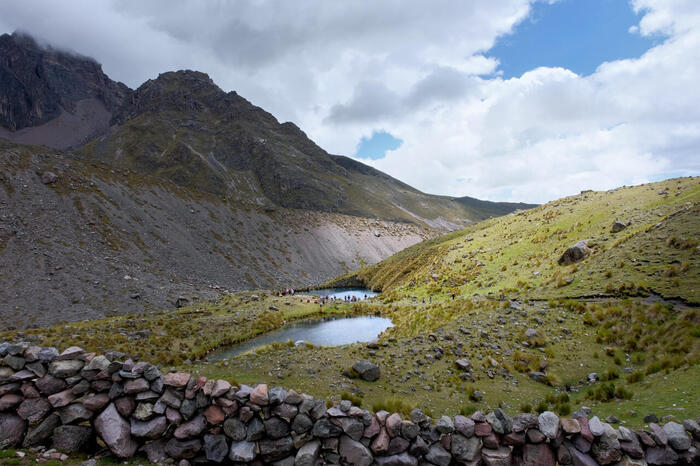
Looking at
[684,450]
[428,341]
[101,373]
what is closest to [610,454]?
[684,450]

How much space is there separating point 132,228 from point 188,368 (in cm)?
5802

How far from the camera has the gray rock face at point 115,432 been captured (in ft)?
27.6

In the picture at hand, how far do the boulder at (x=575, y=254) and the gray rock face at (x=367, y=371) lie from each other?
26.0 metres

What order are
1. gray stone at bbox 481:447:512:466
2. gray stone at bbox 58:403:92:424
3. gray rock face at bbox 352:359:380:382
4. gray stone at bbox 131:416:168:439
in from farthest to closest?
gray rock face at bbox 352:359:380:382
gray stone at bbox 58:403:92:424
gray stone at bbox 131:416:168:439
gray stone at bbox 481:447:512:466

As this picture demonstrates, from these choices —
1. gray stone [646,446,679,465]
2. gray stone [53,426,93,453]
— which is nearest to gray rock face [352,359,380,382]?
gray stone [646,446,679,465]

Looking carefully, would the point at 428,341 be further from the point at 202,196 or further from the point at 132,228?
the point at 202,196

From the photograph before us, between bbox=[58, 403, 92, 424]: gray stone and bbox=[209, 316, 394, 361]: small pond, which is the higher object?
bbox=[58, 403, 92, 424]: gray stone

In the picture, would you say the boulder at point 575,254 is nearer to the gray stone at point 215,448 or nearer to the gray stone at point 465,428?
the gray stone at point 465,428

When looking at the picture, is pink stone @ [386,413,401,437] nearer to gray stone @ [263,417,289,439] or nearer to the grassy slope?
gray stone @ [263,417,289,439]

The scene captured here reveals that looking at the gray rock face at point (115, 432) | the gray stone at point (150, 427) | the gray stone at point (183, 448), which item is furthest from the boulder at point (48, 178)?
the gray stone at point (183, 448)

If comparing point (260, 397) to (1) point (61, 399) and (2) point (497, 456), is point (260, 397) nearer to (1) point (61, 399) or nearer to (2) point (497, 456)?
(1) point (61, 399)

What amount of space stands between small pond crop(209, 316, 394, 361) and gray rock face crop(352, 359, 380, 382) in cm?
1510

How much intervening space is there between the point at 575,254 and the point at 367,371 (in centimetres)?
2712

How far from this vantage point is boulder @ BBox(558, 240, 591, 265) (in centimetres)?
3250
